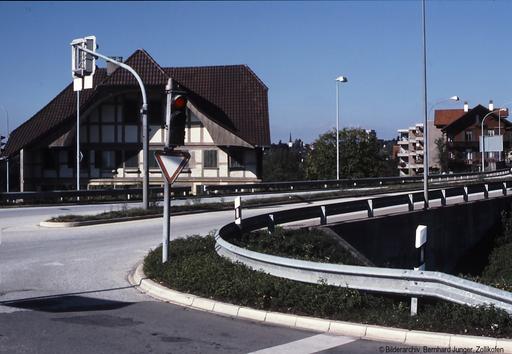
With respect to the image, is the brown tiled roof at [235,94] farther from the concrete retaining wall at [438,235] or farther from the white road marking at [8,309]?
the white road marking at [8,309]

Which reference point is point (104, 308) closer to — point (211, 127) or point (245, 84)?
point (211, 127)

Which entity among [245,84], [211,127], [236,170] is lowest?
[236,170]

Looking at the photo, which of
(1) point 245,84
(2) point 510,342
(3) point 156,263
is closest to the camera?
(2) point 510,342

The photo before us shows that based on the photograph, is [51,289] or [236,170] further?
[236,170]

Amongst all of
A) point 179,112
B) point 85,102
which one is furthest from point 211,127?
point 179,112

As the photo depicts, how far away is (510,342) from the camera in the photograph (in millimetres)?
7039

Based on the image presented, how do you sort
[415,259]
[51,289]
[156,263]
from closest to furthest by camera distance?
[51,289] < [156,263] < [415,259]

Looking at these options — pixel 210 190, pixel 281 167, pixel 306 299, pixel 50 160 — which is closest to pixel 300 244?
pixel 306 299

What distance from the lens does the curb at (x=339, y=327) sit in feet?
23.5

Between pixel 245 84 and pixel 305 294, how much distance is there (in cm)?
4561

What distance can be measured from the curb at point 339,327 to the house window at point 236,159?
39.6m

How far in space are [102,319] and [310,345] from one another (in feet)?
9.58

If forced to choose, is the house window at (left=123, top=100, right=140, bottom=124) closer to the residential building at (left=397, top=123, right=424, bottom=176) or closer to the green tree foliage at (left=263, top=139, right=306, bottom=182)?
the green tree foliage at (left=263, top=139, right=306, bottom=182)

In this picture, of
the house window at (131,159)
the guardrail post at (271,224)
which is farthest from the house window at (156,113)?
the guardrail post at (271,224)
